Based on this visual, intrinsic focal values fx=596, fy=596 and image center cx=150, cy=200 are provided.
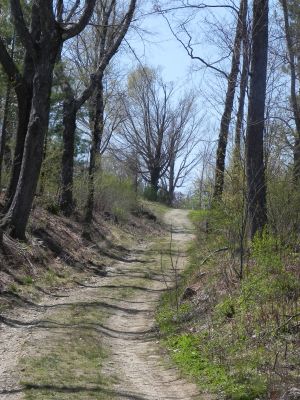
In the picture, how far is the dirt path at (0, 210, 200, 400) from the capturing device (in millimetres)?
7473

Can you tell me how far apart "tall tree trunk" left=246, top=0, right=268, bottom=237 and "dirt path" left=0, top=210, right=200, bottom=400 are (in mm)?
3250

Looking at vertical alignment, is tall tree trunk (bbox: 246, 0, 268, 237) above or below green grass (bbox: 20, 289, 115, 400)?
above

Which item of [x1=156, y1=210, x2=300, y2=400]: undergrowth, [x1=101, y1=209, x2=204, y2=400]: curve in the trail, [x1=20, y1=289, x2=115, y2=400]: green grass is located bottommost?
[x1=101, y1=209, x2=204, y2=400]: curve in the trail

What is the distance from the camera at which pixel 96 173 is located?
994 inches

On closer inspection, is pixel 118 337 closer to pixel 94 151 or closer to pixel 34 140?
pixel 34 140

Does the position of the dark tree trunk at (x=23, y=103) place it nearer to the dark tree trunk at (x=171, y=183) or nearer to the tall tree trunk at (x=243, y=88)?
the tall tree trunk at (x=243, y=88)

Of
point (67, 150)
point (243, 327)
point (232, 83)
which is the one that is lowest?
point (243, 327)

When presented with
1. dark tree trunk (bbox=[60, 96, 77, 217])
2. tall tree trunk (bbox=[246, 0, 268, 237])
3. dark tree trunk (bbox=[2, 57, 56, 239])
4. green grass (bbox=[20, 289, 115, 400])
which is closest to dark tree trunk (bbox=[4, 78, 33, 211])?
dark tree trunk (bbox=[2, 57, 56, 239])

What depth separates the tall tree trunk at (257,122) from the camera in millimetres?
12453

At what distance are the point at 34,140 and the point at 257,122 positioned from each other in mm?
6322

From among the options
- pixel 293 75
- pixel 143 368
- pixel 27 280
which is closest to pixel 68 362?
pixel 143 368

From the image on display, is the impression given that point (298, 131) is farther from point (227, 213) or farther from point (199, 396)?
point (199, 396)

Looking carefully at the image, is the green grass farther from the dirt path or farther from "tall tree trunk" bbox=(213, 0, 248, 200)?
"tall tree trunk" bbox=(213, 0, 248, 200)

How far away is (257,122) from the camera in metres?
12.5
